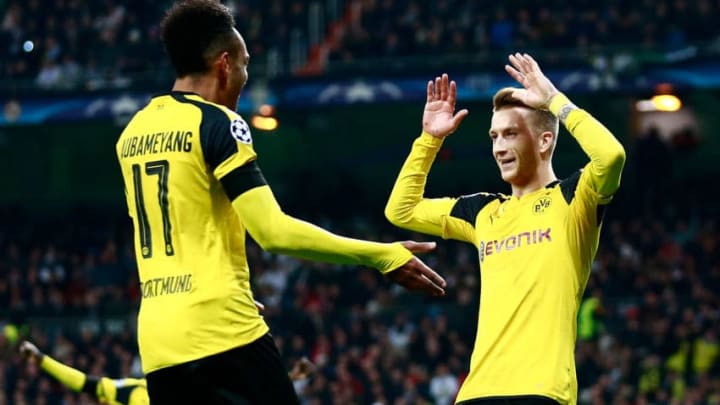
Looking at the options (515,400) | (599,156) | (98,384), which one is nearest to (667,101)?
(98,384)

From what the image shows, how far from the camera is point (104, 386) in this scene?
34.9ft

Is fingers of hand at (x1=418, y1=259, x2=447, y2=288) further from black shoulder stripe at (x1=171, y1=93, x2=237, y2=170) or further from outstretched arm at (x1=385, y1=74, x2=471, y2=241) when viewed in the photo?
outstretched arm at (x1=385, y1=74, x2=471, y2=241)

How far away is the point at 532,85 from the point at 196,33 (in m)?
1.78

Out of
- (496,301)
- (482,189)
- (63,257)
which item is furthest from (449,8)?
(496,301)

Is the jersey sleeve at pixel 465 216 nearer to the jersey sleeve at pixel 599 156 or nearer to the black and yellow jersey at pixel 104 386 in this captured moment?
the jersey sleeve at pixel 599 156

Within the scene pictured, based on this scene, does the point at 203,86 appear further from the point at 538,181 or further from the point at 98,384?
the point at 98,384

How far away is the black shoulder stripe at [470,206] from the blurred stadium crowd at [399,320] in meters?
11.2

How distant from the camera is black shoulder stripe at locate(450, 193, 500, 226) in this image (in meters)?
6.16

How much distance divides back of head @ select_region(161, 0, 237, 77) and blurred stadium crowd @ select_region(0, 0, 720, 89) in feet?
56.4

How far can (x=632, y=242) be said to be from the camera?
22219 millimetres

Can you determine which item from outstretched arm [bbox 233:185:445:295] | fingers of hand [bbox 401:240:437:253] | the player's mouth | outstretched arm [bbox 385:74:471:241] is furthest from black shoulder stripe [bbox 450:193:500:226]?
outstretched arm [bbox 233:185:445:295]

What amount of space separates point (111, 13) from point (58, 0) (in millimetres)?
1571

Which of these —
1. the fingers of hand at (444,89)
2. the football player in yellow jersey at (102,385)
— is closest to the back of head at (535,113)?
the fingers of hand at (444,89)

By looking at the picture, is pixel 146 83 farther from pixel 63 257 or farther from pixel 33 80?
pixel 63 257
